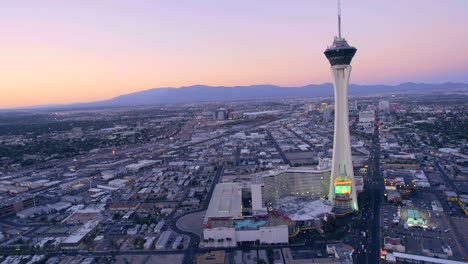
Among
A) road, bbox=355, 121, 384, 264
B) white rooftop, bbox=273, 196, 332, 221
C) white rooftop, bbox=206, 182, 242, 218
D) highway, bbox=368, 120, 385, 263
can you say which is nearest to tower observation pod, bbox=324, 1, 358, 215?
white rooftop, bbox=273, 196, 332, 221

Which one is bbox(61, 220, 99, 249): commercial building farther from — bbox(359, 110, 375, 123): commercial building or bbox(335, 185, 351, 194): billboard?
bbox(359, 110, 375, 123): commercial building

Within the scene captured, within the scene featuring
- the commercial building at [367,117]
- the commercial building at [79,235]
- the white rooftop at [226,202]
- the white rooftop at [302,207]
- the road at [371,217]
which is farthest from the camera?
the commercial building at [367,117]

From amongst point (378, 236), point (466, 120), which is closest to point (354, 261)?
point (378, 236)

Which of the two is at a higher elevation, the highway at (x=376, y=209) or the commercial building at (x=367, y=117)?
the commercial building at (x=367, y=117)

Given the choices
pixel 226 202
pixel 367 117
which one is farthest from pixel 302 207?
pixel 367 117

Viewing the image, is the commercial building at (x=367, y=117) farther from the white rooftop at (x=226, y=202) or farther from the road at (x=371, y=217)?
the white rooftop at (x=226, y=202)

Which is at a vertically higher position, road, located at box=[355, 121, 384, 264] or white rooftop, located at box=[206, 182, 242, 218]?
white rooftop, located at box=[206, 182, 242, 218]

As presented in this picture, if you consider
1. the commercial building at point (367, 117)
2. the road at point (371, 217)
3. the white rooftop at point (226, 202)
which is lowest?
the road at point (371, 217)

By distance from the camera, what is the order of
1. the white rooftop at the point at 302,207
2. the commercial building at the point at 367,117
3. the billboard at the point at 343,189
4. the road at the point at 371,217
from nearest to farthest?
1. the road at the point at 371,217
2. the white rooftop at the point at 302,207
3. the billboard at the point at 343,189
4. the commercial building at the point at 367,117

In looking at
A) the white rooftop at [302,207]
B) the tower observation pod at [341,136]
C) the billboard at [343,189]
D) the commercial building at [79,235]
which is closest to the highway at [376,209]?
A: the tower observation pod at [341,136]
